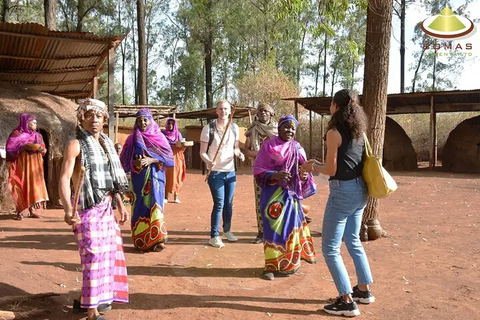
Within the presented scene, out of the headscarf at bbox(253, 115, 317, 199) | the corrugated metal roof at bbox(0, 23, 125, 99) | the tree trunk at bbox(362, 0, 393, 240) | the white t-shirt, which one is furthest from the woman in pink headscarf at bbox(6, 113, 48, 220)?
the tree trunk at bbox(362, 0, 393, 240)

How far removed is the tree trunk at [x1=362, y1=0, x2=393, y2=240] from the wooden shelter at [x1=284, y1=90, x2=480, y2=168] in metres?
9.85

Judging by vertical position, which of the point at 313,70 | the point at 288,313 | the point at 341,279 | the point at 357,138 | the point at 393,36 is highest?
the point at 313,70

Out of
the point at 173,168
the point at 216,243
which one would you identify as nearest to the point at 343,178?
the point at 216,243

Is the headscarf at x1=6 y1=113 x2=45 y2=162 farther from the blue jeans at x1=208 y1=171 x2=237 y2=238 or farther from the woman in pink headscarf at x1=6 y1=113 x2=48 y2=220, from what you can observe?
the blue jeans at x1=208 y1=171 x2=237 y2=238

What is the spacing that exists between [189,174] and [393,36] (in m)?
12.8

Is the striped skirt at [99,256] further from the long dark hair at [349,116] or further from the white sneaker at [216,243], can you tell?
the white sneaker at [216,243]

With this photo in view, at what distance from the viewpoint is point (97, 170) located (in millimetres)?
3387

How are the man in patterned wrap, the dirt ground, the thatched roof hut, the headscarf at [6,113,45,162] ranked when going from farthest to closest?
1. the thatched roof hut
2. the headscarf at [6,113,45,162]
3. the dirt ground
4. the man in patterned wrap

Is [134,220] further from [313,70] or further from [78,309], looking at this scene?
[313,70]

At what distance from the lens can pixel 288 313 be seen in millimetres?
3623

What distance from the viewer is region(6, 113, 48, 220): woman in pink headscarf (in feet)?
26.1

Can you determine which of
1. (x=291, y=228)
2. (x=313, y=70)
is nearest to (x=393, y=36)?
(x=291, y=228)

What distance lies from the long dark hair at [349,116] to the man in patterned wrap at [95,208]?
1733mm

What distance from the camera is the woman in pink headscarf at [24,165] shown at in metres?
7.96
